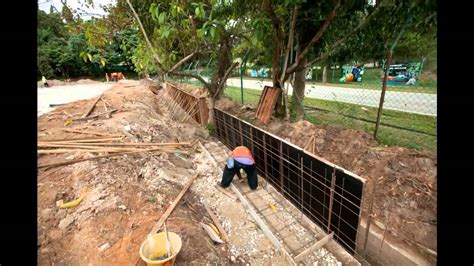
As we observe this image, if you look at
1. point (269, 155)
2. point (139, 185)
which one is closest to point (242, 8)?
point (269, 155)

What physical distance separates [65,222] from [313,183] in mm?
3306

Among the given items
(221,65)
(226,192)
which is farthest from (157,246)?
(221,65)

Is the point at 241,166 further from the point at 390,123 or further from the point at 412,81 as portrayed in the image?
the point at 412,81

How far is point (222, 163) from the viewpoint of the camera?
5.28 m

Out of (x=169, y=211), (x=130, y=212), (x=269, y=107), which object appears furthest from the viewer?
(x=269, y=107)

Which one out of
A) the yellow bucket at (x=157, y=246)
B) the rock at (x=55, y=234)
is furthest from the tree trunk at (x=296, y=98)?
the rock at (x=55, y=234)

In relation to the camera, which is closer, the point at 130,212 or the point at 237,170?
the point at 130,212

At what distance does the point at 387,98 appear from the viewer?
7762 mm

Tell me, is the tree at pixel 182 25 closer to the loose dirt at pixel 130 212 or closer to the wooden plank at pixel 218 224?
the loose dirt at pixel 130 212

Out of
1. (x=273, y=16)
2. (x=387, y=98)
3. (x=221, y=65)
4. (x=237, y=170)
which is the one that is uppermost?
(x=273, y=16)

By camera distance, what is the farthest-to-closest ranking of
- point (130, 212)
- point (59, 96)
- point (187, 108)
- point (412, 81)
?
point (59, 96) < point (187, 108) < point (412, 81) < point (130, 212)

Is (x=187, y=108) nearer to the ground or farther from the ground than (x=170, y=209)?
farther from the ground

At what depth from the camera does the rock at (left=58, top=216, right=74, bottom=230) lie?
2705 millimetres

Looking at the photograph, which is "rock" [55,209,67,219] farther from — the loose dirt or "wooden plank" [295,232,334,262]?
"wooden plank" [295,232,334,262]
